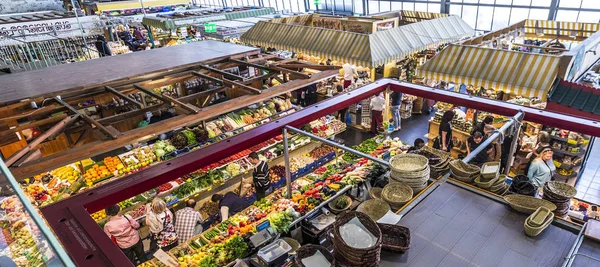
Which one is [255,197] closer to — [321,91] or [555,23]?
[321,91]

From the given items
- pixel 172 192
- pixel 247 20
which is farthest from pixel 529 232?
pixel 247 20

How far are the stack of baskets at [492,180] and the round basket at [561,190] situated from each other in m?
0.35

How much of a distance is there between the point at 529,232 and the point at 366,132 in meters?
9.18

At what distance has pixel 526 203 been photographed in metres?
2.91

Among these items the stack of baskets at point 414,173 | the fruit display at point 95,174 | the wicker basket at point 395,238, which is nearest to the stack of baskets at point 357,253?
the wicker basket at point 395,238

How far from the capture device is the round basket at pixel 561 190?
3036 mm

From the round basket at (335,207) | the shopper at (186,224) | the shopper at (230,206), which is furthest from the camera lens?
the shopper at (230,206)

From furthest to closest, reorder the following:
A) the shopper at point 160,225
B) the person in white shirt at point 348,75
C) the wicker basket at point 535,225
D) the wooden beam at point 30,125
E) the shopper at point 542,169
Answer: the person in white shirt at point 348,75 → the shopper at point 160,225 → the shopper at point 542,169 → the wooden beam at point 30,125 → the wicker basket at point 535,225

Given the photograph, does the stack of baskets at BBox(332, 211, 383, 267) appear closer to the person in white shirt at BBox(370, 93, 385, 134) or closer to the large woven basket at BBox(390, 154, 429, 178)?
the large woven basket at BBox(390, 154, 429, 178)

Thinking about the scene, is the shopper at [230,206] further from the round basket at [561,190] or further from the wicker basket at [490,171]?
the round basket at [561,190]

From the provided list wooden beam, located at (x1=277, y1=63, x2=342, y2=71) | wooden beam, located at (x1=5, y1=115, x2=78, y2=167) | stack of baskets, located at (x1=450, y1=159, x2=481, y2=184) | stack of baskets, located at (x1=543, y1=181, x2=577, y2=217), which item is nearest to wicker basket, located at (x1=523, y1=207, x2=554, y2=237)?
stack of baskets, located at (x1=543, y1=181, x2=577, y2=217)

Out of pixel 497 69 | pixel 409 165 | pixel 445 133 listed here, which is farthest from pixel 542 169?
pixel 497 69

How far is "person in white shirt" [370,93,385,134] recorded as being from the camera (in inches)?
426

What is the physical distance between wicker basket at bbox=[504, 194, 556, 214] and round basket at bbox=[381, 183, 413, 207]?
824 mm
